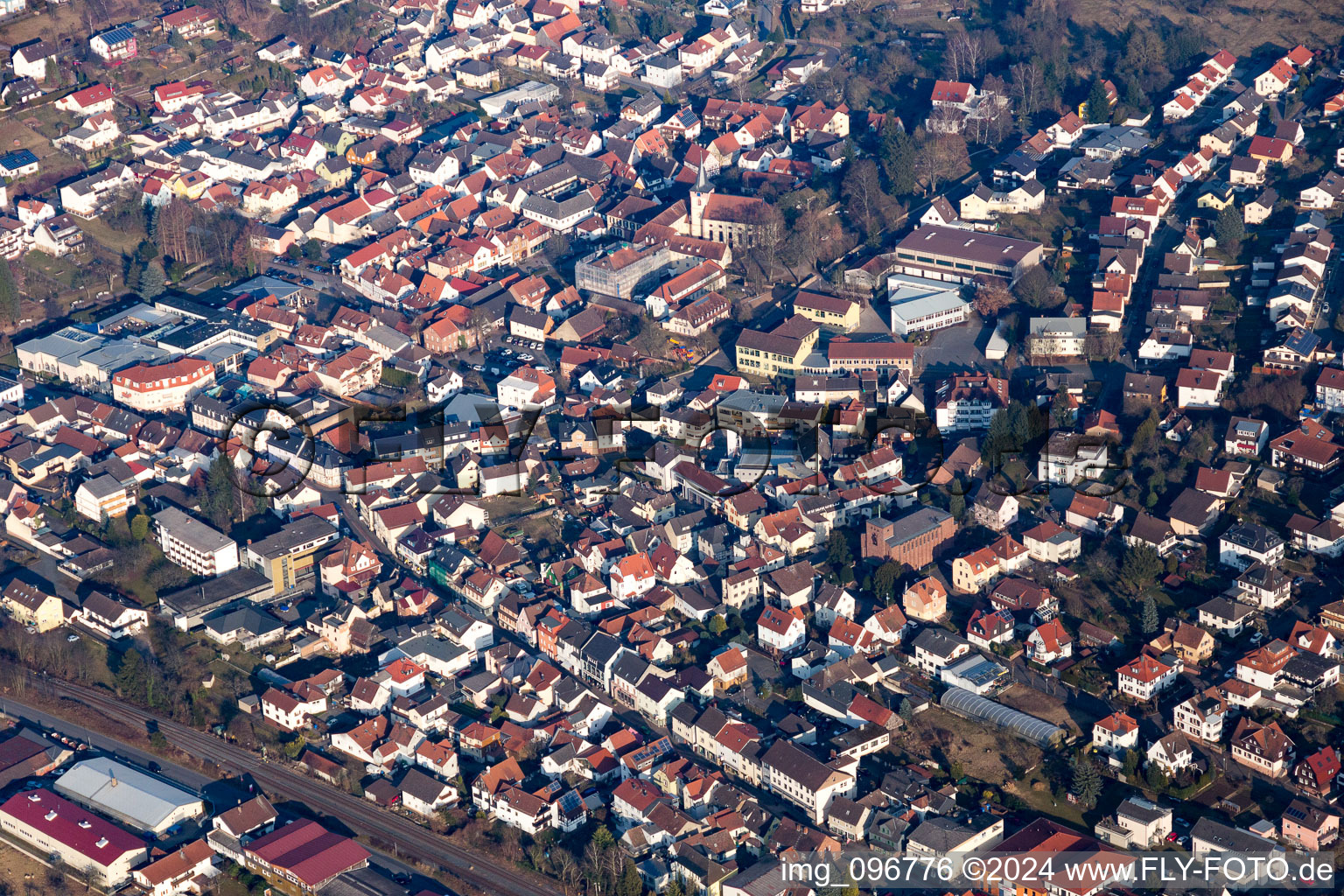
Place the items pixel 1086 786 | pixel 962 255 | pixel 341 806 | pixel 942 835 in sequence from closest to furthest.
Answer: pixel 942 835 < pixel 1086 786 < pixel 341 806 < pixel 962 255

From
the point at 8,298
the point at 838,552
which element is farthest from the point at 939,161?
the point at 8,298

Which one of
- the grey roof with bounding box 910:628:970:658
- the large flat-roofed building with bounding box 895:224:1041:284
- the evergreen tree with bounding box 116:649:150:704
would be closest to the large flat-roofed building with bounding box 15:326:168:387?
the evergreen tree with bounding box 116:649:150:704

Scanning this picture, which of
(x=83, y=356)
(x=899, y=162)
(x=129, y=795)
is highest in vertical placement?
(x=899, y=162)

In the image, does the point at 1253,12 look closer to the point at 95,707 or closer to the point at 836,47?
the point at 836,47

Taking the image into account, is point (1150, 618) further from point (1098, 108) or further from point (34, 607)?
point (1098, 108)

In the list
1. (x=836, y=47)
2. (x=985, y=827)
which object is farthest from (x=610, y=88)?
(x=985, y=827)

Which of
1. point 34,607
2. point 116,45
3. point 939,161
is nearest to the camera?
point 34,607

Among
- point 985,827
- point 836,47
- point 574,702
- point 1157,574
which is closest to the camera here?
point 985,827

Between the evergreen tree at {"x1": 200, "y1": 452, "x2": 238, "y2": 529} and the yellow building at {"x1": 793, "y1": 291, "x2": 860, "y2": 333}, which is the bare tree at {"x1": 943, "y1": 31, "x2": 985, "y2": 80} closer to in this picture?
the yellow building at {"x1": 793, "y1": 291, "x2": 860, "y2": 333}
